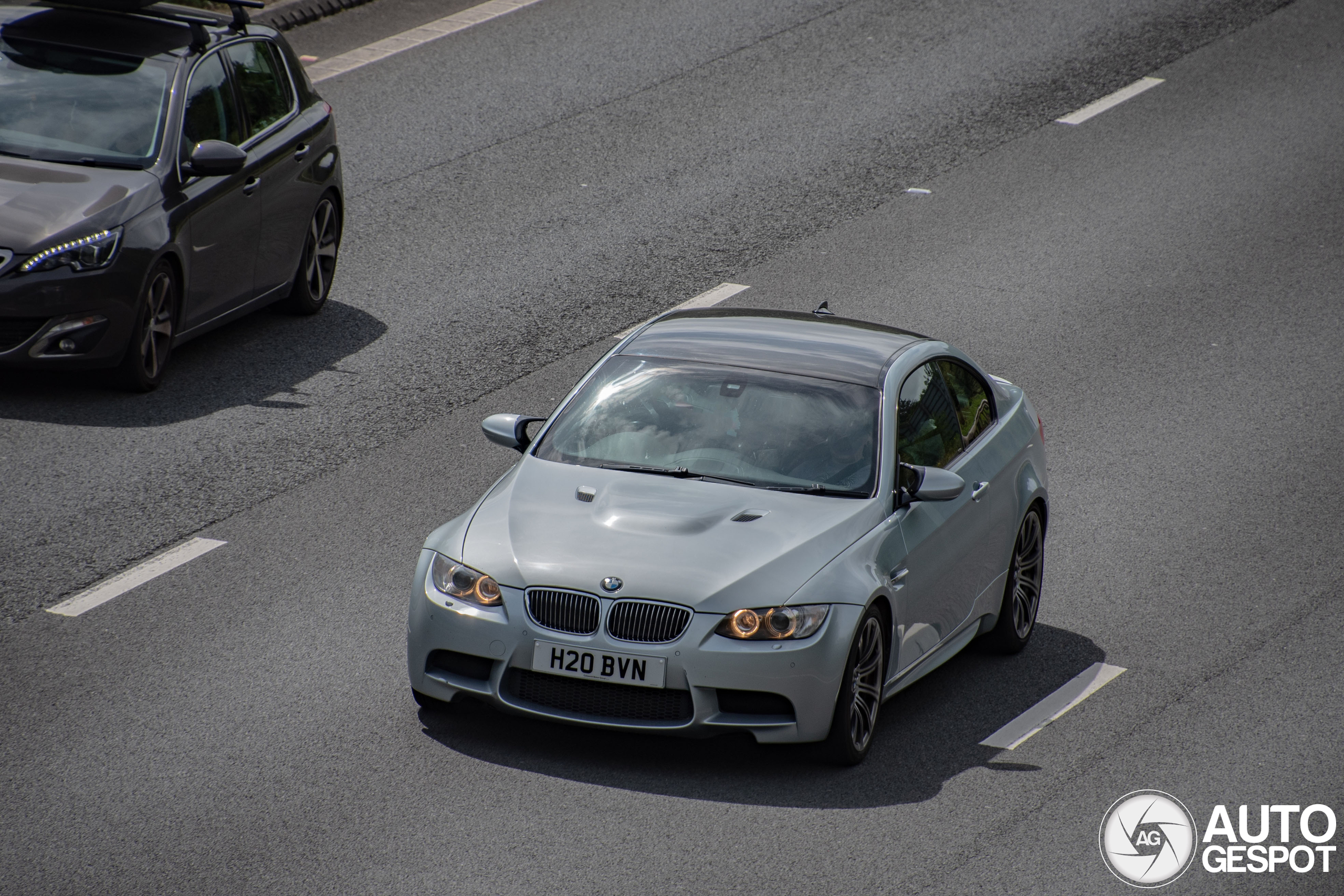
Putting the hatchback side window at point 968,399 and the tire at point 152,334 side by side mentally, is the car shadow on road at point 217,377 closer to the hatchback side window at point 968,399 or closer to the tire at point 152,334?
the tire at point 152,334

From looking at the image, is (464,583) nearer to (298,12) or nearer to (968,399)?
(968,399)

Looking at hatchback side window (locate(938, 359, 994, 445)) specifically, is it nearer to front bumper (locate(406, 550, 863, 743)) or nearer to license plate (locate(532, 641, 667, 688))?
front bumper (locate(406, 550, 863, 743))

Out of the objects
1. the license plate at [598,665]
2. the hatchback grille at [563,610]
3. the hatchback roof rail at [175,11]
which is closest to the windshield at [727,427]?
the hatchback grille at [563,610]

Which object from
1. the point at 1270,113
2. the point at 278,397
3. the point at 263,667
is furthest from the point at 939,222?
the point at 263,667

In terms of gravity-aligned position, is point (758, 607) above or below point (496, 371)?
above

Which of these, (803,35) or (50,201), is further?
(803,35)

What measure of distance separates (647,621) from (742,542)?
510mm

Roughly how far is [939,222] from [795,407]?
7773 mm

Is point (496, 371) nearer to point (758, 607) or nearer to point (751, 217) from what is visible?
point (751, 217)

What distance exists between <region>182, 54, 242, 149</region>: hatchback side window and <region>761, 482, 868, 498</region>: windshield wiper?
18.6 ft

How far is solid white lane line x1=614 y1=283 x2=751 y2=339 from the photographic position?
13.0 metres

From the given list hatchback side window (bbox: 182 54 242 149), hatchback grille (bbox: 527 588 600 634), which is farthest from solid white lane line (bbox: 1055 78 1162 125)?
hatchback grille (bbox: 527 588 600 634)

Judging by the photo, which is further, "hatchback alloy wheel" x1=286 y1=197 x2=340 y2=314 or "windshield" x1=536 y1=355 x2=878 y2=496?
"hatchback alloy wheel" x1=286 y1=197 x2=340 y2=314

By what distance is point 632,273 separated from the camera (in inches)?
535
